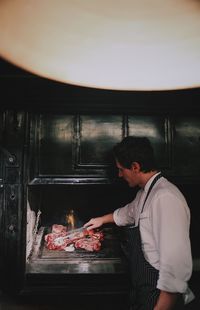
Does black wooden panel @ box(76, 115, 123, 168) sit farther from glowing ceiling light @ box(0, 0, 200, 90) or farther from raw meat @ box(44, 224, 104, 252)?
glowing ceiling light @ box(0, 0, 200, 90)

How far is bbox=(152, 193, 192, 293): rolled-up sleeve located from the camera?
7.74 feet

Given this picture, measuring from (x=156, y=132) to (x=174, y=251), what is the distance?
2.09 metres

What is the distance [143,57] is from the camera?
3.96ft

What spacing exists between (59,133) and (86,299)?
2229 mm

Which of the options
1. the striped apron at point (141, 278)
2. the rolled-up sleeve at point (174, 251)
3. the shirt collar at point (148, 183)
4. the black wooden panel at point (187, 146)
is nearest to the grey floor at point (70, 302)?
the striped apron at point (141, 278)

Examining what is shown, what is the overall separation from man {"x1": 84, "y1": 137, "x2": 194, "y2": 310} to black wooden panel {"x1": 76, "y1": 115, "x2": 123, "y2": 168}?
843 mm

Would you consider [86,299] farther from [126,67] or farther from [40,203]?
[126,67]

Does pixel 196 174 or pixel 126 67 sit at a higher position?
pixel 126 67

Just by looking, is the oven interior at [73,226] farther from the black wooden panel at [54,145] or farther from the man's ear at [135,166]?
the man's ear at [135,166]

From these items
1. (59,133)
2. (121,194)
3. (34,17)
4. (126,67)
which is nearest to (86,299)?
(121,194)

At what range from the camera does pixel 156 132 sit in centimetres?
409

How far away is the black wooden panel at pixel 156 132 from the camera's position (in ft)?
13.3

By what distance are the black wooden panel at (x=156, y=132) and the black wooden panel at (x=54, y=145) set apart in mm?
930

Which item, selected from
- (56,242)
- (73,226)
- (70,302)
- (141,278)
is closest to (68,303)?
(70,302)
